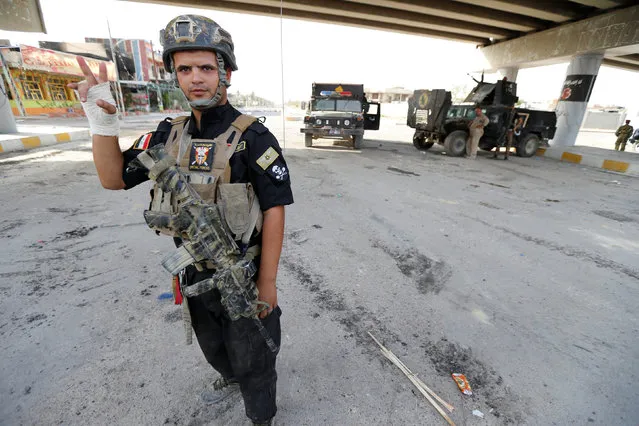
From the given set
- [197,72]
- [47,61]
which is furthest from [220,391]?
[47,61]

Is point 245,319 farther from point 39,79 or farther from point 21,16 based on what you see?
point 39,79

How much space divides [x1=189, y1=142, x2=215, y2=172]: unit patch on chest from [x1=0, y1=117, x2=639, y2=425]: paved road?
128 centimetres

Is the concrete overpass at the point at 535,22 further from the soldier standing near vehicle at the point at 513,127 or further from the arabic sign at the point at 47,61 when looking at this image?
the arabic sign at the point at 47,61

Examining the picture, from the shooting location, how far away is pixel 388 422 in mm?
1549

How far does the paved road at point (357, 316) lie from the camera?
1.64 m

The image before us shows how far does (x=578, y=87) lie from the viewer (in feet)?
38.8

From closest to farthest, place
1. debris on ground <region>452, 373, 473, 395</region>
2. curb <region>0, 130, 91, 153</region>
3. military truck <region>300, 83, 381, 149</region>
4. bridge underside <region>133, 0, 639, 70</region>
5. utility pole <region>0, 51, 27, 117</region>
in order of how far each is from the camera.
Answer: debris on ground <region>452, 373, 473, 395</region> → curb <region>0, 130, 91, 153</region> → military truck <region>300, 83, 381, 149</region> → bridge underside <region>133, 0, 639, 70</region> → utility pole <region>0, 51, 27, 117</region>

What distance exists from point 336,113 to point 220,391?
9.26 metres

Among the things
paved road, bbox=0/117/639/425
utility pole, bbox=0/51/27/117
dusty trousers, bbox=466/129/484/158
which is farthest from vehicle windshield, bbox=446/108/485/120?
utility pole, bbox=0/51/27/117

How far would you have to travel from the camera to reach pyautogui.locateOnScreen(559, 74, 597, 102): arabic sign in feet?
38.2

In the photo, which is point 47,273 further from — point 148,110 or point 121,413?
point 148,110

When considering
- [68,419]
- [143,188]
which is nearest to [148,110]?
[143,188]

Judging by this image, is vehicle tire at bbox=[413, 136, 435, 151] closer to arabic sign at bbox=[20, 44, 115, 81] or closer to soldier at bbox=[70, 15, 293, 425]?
soldier at bbox=[70, 15, 293, 425]

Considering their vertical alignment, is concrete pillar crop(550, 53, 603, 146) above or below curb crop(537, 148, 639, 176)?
above
